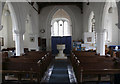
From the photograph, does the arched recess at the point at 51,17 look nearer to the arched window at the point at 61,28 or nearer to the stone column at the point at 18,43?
the arched window at the point at 61,28

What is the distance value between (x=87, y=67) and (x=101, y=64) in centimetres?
43

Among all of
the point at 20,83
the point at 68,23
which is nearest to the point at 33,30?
the point at 68,23

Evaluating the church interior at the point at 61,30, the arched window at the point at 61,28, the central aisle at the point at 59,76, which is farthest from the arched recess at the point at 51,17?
the central aisle at the point at 59,76

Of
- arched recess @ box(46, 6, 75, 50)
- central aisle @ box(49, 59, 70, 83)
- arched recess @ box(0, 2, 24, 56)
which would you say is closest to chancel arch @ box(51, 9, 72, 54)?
arched recess @ box(46, 6, 75, 50)

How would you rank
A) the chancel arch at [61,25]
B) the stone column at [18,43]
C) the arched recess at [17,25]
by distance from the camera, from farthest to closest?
the chancel arch at [61,25]
the stone column at [18,43]
the arched recess at [17,25]

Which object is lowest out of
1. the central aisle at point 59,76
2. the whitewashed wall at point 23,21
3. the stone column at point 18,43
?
the central aisle at point 59,76

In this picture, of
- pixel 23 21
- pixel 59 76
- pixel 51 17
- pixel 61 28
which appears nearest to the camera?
pixel 59 76

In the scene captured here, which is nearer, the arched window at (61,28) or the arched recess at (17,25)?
the arched recess at (17,25)

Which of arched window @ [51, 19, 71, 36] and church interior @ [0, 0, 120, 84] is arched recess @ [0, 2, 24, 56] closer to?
church interior @ [0, 0, 120, 84]

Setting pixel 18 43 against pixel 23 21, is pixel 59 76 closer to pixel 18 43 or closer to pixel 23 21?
pixel 18 43

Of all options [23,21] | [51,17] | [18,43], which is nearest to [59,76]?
[18,43]

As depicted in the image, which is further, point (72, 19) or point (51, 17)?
point (51, 17)

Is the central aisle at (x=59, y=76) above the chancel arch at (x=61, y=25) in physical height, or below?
below

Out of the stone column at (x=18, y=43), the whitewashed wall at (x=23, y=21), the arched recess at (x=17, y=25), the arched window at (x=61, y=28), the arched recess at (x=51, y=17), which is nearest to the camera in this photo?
the arched recess at (x=17, y=25)
